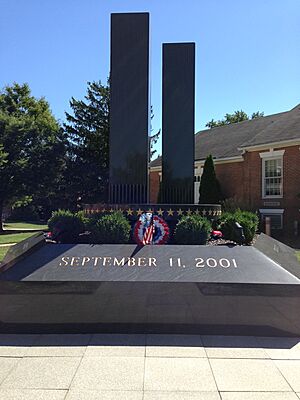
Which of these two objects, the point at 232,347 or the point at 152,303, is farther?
the point at 152,303

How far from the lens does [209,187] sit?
20.9 metres

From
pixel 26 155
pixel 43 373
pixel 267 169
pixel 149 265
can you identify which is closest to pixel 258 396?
pixel 43 373

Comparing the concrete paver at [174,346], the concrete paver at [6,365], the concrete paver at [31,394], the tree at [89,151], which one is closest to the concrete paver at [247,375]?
the concrete paver at [174,346]

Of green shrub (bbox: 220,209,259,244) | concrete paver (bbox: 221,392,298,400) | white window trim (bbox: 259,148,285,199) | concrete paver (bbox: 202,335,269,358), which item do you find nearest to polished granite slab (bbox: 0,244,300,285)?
concrete paver (bbox: 202,335,269,358)

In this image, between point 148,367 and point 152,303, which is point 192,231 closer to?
point 152,303

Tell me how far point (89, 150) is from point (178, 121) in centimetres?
2128

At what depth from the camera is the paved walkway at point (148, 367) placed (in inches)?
136

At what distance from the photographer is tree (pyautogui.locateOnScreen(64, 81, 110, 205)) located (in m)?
28.6

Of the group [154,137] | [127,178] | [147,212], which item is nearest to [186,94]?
[127,178]

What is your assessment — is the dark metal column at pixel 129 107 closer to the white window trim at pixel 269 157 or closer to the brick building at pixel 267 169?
the brick building at pixel 267 169

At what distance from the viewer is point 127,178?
8641 mm

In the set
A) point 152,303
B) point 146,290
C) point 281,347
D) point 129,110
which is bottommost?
point 281,347

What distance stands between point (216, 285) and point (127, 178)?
13.8ft

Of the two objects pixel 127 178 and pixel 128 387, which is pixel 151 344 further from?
pixel 127 178
